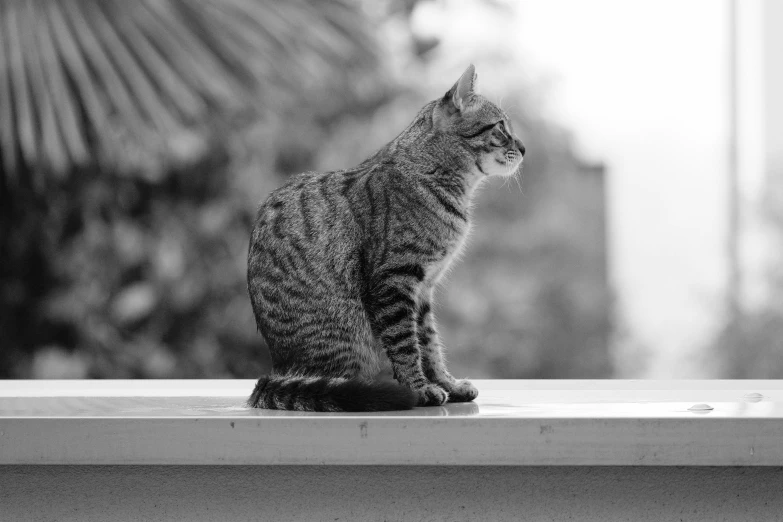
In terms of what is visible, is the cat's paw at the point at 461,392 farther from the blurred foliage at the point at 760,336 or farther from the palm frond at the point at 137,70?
the blurred foliage at the point at 760,336

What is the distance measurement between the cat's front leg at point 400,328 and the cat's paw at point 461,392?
0.03m

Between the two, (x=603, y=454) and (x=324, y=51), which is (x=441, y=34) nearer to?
(x=324, y=51)

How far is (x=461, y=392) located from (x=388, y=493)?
332 mm

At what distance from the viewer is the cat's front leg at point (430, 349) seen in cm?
141

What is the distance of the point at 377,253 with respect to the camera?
4.41 ft

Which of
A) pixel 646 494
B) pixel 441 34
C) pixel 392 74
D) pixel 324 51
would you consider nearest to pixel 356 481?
pixel 646 494

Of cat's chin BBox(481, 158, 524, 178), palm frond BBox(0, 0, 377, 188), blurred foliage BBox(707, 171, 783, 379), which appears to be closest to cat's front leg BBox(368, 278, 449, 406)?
cat's chin BBox(481, 158, 524, 178)

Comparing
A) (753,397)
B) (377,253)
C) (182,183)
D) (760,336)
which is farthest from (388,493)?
(760,336)

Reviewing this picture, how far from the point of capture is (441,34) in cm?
348

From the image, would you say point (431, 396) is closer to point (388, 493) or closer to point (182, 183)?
point (388, 493)

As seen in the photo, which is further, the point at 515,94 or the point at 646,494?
the point at 515,94

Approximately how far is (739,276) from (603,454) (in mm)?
2854

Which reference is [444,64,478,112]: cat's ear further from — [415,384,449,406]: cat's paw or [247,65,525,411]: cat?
[415,384,449,406]: cat's paw

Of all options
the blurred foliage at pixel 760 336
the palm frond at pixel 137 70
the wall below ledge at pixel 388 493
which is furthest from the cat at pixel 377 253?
the blurred foliage at pixel 760 336
